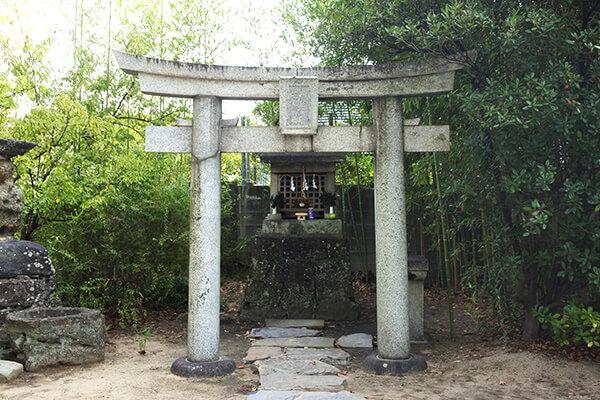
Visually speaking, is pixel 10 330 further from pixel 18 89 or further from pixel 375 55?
pixel 375 55

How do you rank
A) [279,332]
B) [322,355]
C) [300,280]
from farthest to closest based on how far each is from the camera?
[300,280]
[279,332]
[322,355]

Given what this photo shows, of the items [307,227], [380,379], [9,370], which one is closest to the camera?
[9,370]

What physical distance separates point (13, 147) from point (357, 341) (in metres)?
4.51

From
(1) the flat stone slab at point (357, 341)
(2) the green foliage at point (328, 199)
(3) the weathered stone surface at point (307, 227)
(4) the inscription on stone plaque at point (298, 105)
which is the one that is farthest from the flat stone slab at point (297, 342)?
(2) the green foliage at point (328, 199)

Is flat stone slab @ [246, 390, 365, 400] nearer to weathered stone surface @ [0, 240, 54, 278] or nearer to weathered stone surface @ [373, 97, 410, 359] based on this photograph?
weathered stone surface @ [373, 97, 410, 359]

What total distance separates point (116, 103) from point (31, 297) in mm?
4338

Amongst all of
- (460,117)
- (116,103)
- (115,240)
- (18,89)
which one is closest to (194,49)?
(116,103)

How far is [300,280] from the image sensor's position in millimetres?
7660

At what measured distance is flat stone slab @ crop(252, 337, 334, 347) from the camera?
5.85 m

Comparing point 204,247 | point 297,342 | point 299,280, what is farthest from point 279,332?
point 204,247

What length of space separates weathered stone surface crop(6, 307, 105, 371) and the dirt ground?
0.11m

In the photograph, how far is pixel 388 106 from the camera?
484 centimetres

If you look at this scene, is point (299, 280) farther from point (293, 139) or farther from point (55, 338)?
point (55, 338)

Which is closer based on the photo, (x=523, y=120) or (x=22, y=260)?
(x=523, y=120)
